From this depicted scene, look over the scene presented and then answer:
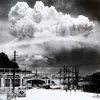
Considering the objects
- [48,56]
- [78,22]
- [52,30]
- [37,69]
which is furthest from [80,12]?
[37,69]

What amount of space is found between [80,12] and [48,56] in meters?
0.51

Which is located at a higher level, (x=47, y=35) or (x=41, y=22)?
(x=41, y=22)

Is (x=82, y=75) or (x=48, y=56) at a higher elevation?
(x=48, y=56)

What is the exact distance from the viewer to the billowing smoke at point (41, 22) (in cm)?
250

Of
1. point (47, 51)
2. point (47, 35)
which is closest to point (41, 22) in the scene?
point (47, 35)

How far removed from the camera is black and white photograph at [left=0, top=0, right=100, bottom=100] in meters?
2.47

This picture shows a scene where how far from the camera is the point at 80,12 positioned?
2.56 meters

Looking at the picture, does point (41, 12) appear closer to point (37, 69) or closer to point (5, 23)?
point (5, 23)

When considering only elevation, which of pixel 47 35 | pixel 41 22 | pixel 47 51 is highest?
pixel 41 22

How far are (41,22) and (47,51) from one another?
0.27 metres

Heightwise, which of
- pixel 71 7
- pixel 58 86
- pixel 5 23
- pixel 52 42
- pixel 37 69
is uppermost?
pixel 71 7

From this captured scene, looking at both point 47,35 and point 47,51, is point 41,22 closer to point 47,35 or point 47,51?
point 47,35

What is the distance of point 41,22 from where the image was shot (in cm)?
252

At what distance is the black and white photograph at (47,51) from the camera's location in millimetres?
2473
